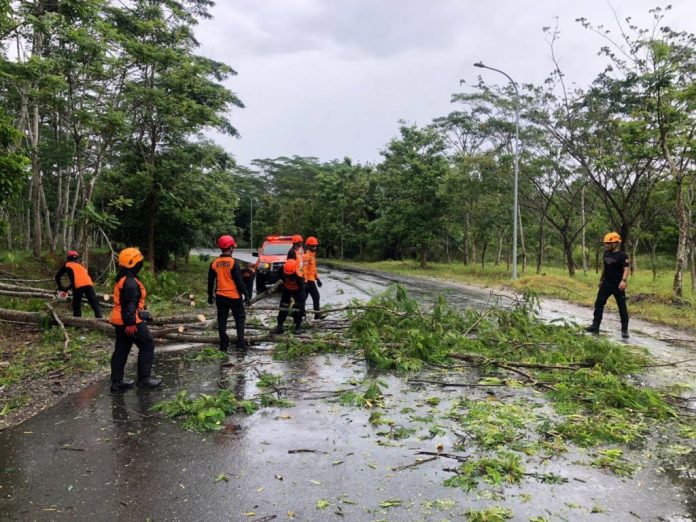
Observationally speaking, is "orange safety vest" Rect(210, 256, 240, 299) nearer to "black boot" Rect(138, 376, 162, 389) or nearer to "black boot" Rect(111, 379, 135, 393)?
"black boot" Rect(138, 376, 162, 389)

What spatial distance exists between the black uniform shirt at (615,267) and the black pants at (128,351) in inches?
320

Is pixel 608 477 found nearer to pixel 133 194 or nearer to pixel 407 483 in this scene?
pixel 407 483

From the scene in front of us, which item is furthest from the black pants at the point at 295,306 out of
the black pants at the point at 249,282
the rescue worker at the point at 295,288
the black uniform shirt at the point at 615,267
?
the black uniform shirt at the point at 615,267

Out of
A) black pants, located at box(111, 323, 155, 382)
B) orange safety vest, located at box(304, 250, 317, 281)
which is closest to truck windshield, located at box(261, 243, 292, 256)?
orange safety vest, located at box(304, 250, 317, 281)

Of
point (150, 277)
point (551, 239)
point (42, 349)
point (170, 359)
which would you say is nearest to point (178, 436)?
point (170, 359)

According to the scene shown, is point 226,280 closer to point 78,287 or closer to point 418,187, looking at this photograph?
point 78,287

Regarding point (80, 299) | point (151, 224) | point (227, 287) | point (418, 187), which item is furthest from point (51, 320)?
point (418, 187)

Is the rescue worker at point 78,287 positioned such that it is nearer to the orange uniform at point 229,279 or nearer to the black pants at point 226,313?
the black pants at point 226,313

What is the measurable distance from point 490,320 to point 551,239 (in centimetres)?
3520

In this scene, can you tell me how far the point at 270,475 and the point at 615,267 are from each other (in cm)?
800

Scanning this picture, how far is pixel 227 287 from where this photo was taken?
8.02 meters

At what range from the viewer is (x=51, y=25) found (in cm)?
1076

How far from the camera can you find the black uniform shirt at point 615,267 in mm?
9242

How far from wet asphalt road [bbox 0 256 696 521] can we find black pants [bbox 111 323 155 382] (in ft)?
1.86
